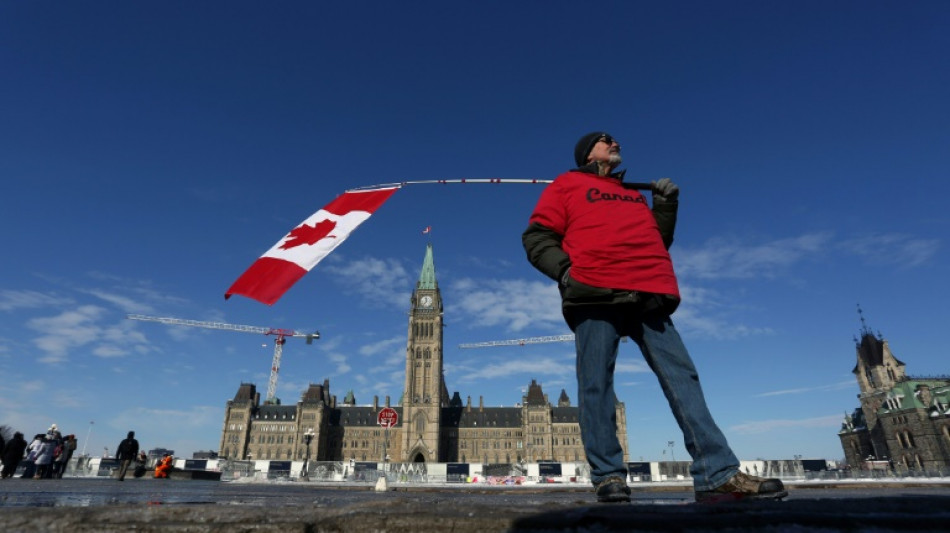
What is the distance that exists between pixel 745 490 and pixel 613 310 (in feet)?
3.61

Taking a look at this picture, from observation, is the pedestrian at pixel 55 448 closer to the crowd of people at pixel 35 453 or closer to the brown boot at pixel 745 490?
the crowd of people at pixel 35 453

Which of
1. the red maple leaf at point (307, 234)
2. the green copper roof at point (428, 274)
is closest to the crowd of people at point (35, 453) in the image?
the red maple leaf at point (307, 234)

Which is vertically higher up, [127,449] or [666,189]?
[666,189]

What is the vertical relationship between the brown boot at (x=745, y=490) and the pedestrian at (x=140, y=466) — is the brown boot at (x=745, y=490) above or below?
above

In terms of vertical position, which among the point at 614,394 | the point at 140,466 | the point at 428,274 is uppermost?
the point at 428,274

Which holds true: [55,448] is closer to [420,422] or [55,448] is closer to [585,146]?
[585,146]

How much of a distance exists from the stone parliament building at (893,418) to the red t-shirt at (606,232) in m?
66.9

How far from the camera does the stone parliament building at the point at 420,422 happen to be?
94.4 m

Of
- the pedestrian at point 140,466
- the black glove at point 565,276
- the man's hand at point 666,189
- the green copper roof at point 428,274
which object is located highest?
the green copper roof at point 428,274

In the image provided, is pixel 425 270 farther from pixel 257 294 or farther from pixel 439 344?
pixel 257 294

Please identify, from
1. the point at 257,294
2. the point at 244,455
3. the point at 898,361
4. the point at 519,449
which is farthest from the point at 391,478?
the point at 898,361

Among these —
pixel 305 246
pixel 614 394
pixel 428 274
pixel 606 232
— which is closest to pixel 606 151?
pixel 606 232

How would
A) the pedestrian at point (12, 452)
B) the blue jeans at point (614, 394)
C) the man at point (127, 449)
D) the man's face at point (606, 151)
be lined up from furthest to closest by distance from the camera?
the man at point (127, 449), the pedestrian at point (12, 452), the man's face at point (606, 151), the blue jeans at point (614, 394)

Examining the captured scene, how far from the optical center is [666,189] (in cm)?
329
